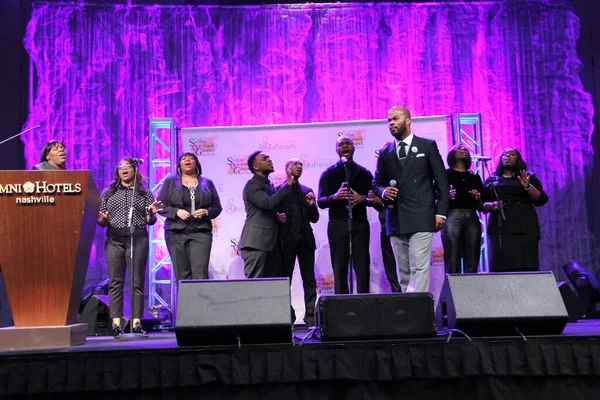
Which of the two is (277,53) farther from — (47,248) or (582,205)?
(47,248)

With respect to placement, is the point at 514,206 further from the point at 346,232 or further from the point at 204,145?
the point at 204,145

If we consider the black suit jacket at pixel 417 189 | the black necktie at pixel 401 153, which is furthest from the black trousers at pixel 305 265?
the black necktie at pixel 401 153

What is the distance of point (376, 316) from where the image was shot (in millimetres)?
3344

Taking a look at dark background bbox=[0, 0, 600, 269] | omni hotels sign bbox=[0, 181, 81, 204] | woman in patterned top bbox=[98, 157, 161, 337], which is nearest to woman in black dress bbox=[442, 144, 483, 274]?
woman in patterned top bbox=[98, 157, 161, 337]

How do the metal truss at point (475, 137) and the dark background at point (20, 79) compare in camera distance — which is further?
the dark background at point (20, 79)

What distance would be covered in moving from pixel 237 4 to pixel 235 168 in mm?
2895

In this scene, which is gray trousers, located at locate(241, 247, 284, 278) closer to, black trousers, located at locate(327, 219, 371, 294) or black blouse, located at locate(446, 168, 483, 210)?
black trousers, located at locate(327, 219, 371, 294)

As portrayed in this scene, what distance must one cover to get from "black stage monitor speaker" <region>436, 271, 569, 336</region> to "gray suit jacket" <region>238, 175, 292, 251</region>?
2326mm

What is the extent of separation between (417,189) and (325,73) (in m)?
4.43

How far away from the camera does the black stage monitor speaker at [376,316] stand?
3303 mm

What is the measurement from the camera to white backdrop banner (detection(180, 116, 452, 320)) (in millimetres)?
7113

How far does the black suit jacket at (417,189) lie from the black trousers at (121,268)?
87.0 inches

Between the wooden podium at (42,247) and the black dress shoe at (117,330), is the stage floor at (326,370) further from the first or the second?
the black dress shoe at (117,330)

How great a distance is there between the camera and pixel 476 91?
8.34m
